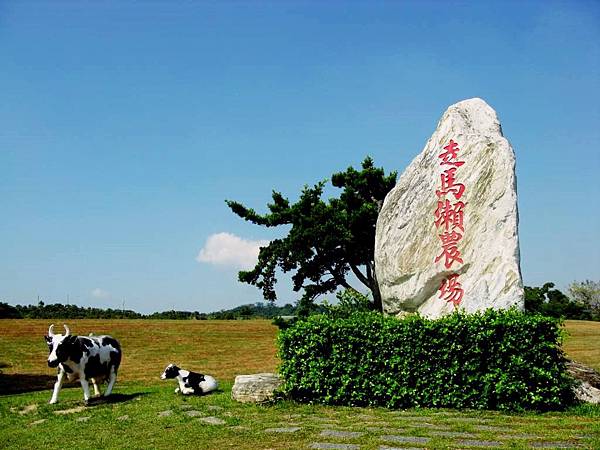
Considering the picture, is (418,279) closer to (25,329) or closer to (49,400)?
(49,400)

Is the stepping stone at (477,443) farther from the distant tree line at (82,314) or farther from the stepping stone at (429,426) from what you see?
the distant tree line at (82,314)

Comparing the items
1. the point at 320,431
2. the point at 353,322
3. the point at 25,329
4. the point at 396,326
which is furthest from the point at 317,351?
the point at 25,329

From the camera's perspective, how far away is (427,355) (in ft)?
33.7

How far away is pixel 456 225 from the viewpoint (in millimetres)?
11930

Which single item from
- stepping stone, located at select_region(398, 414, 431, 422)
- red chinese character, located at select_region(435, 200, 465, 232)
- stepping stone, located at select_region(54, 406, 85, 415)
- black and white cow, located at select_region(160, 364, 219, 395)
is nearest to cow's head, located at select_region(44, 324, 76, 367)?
stepping stone, located at select_region(54, 406, 85, 415)

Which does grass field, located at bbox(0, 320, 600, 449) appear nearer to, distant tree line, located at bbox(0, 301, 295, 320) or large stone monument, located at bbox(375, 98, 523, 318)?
large stone monument, located at bbox(375, 98, 523, 318)

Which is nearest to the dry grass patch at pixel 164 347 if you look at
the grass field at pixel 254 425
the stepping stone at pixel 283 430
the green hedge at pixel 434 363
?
the grass field at pixel 254 425

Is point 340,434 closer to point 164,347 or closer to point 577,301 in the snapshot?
point 164,347

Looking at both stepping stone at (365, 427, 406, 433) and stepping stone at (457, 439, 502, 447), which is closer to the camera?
stepping stone at (457, 439, 502, 447)

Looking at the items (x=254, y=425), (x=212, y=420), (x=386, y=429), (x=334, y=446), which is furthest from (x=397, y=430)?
(x=212, y=420)

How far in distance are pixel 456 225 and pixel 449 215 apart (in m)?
0.26

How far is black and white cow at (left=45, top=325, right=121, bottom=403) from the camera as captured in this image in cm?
1149

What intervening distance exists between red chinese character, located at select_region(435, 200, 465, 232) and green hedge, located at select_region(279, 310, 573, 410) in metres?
2.17

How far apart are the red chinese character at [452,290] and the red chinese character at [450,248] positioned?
0.91 ft
